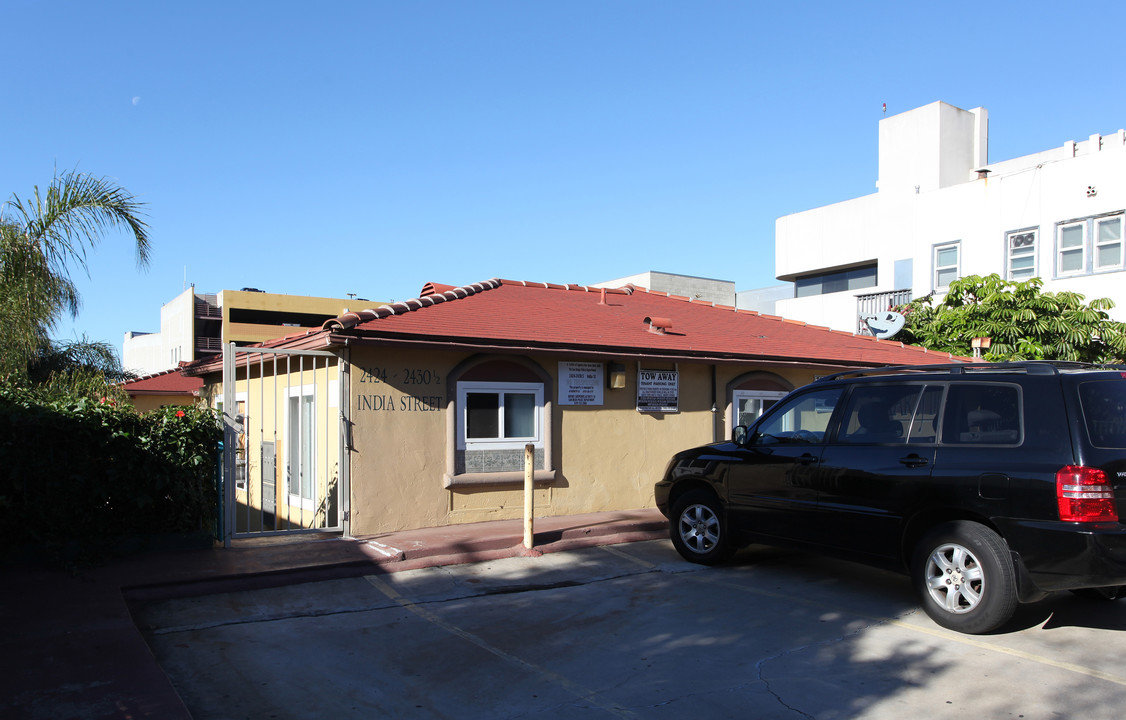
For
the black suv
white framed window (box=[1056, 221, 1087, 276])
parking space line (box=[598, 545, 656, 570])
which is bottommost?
parking space line (box=[598, 545, 656, 570])

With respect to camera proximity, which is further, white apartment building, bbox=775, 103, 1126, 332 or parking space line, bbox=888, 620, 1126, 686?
white apartment building, bbox=775, 103, 1126, 332

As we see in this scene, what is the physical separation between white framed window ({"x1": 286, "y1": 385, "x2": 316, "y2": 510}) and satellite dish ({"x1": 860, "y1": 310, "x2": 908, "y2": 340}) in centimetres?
1334

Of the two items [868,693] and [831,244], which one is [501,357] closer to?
[868,693]

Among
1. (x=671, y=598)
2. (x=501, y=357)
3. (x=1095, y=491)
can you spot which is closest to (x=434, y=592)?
(x=671, y=598)

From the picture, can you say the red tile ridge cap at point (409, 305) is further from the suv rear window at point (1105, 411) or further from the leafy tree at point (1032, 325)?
the leafy tree at point (1032, 325)

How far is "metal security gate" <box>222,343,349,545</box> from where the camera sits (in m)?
8.67

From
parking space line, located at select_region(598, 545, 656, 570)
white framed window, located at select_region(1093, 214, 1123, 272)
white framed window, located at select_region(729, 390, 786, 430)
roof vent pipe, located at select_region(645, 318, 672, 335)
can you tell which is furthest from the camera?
white framed window, located at select_region(1093, 214, 1123, 272)

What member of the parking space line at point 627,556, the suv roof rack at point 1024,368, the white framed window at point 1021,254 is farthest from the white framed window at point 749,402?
the white framed window at point 1021,254

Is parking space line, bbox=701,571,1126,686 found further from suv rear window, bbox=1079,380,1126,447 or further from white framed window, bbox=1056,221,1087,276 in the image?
A: white framed window, bbox=1056,221,1087,276

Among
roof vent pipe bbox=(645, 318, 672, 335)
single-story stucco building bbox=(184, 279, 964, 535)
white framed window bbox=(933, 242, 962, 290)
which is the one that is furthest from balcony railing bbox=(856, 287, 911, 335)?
roof vent pipe bbox=(645, 318, 672, 335)

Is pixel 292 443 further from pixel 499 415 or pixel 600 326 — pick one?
pixel 600 326

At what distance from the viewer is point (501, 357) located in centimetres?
1042

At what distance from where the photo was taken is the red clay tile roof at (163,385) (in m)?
22.0

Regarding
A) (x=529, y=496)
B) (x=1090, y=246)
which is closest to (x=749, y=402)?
(x=529, y=496)
